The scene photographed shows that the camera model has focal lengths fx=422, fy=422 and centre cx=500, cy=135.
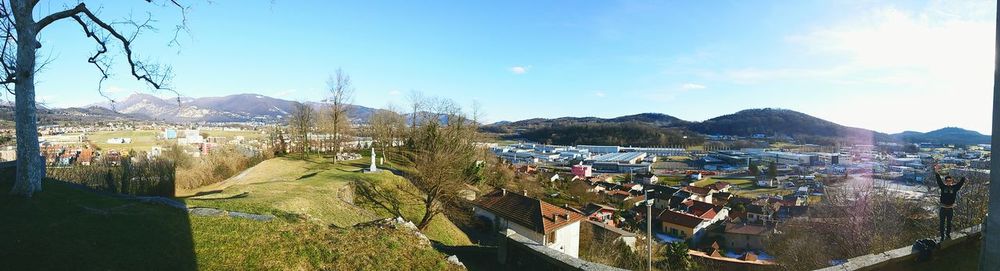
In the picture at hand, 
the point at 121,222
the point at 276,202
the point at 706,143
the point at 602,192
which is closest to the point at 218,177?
the point at 276,202

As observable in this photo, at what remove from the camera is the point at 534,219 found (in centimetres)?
2100

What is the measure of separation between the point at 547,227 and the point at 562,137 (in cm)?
13296

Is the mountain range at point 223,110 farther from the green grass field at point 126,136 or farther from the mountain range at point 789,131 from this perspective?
the mountain range at point 789,131

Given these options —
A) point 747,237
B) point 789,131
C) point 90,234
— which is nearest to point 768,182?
point 747,237

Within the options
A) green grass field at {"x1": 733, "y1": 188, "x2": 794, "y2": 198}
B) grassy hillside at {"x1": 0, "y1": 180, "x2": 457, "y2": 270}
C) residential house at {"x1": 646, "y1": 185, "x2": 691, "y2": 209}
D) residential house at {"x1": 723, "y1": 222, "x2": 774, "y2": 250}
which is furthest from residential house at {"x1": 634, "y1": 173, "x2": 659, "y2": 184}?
grassy hillside at {"x1": 0, "y1": 180, "x2": 457, "y2": 270}

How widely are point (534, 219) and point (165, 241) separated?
16.8m

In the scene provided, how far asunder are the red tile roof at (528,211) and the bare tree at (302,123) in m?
17.2

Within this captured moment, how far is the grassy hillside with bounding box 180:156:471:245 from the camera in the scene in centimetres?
1077

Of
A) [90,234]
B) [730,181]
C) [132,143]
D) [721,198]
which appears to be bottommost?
[730,181]

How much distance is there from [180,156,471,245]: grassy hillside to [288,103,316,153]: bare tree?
7385 millimetres

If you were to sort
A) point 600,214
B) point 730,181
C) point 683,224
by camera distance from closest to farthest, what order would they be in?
point 600,214 → point 683,224 → point 730,181

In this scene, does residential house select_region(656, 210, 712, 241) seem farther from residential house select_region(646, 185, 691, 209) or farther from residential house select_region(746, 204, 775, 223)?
residential house select_region(646, 185, 691, 209)

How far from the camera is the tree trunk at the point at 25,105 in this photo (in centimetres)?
598

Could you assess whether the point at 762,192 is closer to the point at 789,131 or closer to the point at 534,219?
the point at 534,219
